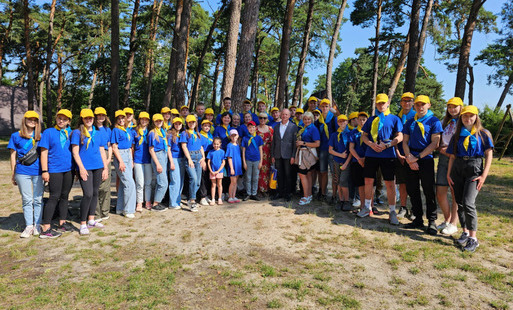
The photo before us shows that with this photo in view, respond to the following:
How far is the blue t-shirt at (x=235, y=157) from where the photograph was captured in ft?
23.1

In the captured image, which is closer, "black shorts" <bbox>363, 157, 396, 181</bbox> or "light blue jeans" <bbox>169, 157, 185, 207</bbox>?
"black shorts" <bbox>363, 157, 396, 181</bbox>

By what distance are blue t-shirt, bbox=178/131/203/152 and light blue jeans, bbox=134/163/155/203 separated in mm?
880

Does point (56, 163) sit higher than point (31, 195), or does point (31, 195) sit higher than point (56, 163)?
point (56, 163)

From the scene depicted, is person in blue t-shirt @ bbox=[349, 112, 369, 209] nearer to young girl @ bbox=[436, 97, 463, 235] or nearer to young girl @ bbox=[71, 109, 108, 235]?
young girl @ bbox=[436, 97, 463, 235]

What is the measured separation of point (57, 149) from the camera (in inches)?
196

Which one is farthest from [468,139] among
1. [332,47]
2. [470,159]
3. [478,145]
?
[332,47]

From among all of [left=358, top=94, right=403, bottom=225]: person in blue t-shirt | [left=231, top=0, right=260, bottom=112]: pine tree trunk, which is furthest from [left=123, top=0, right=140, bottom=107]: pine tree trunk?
[left=358, top=94, right=403, bottom=225]: person in blue t-shirt

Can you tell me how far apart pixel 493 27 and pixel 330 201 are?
24796mm

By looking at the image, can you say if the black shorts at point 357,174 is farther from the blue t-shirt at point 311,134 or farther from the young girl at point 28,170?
the young girl at point 28,170

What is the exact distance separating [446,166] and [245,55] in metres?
6.15

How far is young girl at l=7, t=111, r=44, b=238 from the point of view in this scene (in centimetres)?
479

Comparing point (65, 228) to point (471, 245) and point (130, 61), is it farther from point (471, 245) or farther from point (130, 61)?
point (130, 61)

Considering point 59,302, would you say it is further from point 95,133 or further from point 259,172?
point 259,172

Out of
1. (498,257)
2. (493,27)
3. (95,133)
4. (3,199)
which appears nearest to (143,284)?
(95,133)
